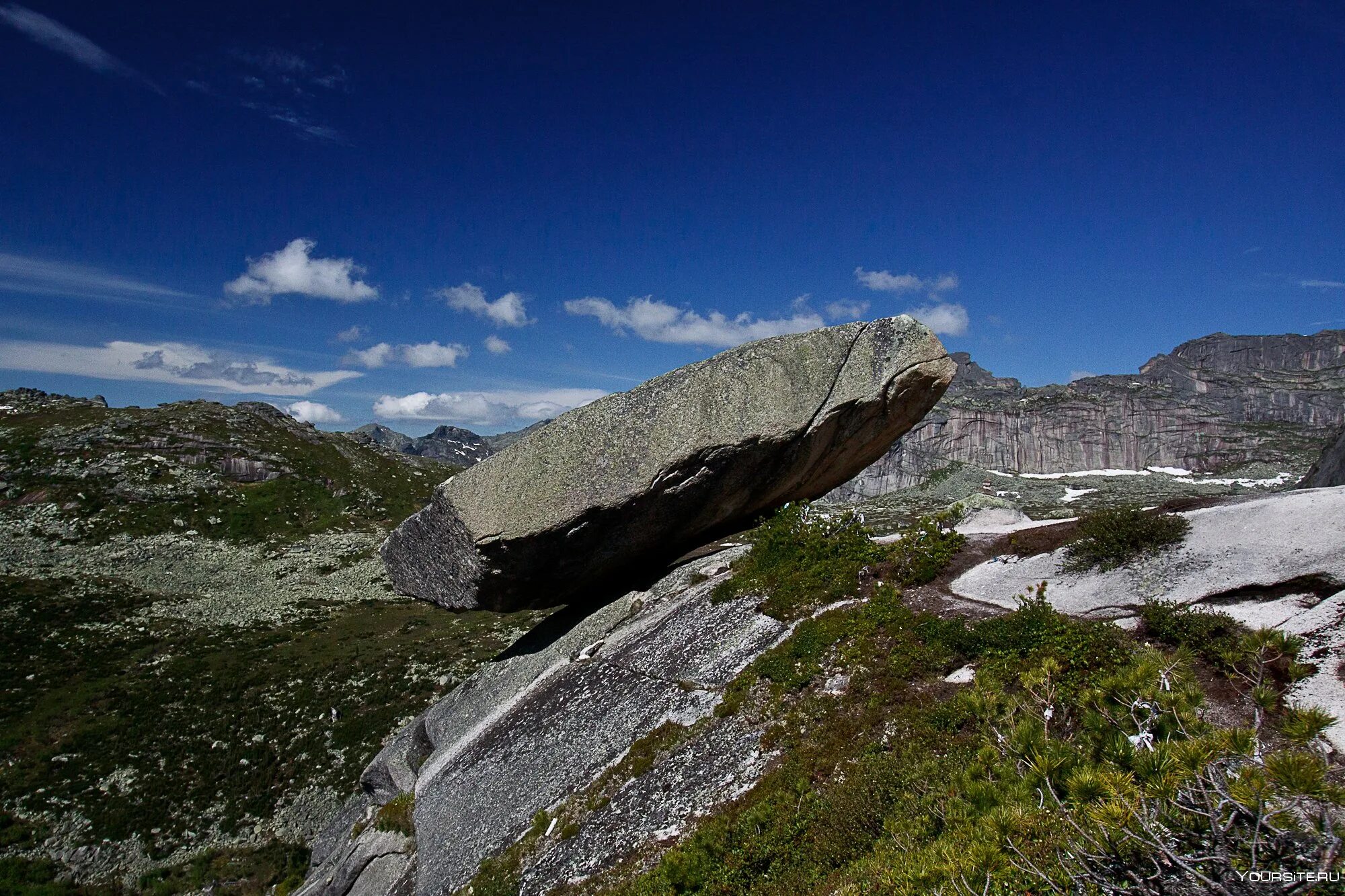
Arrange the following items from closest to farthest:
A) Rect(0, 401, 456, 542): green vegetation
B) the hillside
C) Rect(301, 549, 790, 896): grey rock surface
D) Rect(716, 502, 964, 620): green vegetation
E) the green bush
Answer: the green bush
Rect(301, 549, 790, 896): grey rock surface
Rect(716, 502, 964, 620): green vegetation
the hillside
Rect(0, 401, 456, 542): green vegetation

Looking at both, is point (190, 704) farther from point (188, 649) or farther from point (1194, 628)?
point (1194, 628)

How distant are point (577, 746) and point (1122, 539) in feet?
37.3

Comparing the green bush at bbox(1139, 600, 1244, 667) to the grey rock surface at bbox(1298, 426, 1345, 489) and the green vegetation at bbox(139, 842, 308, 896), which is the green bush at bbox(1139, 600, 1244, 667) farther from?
the green vegetation at bbox(139, 842, 308, 896)

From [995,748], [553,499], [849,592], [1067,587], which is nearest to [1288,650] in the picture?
[995,748]

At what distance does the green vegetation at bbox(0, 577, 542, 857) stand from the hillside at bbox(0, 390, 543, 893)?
145 mm

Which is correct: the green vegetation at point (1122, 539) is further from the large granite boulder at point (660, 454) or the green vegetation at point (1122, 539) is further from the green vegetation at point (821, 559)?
the large granite boulder at point (660, 454)

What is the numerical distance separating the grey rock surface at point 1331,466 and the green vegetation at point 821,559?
11401mm

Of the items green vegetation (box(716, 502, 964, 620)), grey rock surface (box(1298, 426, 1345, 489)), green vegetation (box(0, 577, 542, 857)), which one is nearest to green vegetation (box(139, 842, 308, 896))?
green vegetation (box(0, 577, 542, 857))

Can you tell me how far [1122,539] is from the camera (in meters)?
11.8

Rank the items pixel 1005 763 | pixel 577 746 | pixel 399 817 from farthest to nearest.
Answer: pixel 399 817 → pixel 577 746 → pixel 1005 763

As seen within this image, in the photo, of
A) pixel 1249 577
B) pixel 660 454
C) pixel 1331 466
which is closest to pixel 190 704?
pixel 660 454

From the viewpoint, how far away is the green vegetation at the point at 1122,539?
11469 millimetres

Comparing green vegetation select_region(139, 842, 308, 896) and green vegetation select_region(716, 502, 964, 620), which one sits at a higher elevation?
green vegetation select_region(716, 502, 964, 620)

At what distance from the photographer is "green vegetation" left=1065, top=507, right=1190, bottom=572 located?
1147cm
